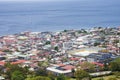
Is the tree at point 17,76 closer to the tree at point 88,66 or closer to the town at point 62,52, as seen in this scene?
the town at point 62,52

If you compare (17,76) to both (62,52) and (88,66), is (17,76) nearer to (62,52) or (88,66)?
(88,66)

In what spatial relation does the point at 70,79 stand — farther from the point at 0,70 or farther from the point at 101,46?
the point at 101,46

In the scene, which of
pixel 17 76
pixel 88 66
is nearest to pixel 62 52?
pixel 88 66

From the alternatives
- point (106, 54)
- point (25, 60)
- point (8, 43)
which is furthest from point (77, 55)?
point (8, 43)

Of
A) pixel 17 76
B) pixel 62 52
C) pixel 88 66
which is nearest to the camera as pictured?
pixel 17 76

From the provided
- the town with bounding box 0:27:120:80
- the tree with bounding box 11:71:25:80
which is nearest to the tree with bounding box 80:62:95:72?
the town with bounding box 0:27:120:80

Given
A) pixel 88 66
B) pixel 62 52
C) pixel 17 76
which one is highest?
pixel 62 52

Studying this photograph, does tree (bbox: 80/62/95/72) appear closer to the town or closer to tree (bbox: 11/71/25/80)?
the town

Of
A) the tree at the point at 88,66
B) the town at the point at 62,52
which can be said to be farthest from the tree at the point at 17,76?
the tree at the point at 88,66
